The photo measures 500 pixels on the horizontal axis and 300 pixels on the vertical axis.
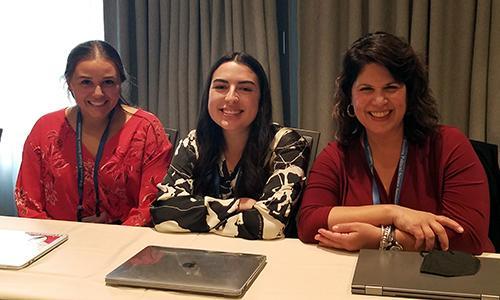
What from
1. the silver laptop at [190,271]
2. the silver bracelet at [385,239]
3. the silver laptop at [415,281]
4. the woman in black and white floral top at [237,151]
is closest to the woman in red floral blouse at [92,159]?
the woman in black and white floral top at [237,151]

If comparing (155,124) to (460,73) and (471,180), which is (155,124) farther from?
(460,73)

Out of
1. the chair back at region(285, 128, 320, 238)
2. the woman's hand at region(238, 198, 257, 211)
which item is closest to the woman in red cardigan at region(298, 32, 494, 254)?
the chair back at region(285, 128, 320, 238)

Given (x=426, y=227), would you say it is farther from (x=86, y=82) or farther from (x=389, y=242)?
(x=86, y=82)

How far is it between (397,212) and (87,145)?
1.28m

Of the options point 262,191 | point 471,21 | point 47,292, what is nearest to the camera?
point 47,292

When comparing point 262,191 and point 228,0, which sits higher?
point 228,0

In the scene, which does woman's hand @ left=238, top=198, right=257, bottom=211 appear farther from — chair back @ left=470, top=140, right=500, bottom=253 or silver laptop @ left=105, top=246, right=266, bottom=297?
chair back @ left=470, top=140, right=500, bottom=253

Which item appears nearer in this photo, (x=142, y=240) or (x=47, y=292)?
(x=47, y=292)

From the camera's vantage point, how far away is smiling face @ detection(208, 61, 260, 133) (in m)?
1.97

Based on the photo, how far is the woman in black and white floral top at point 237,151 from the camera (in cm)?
187

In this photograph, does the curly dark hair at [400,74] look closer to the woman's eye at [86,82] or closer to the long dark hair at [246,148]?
the long dark hair at [246,148]

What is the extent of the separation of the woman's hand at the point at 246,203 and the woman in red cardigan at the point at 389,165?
0.20 metres

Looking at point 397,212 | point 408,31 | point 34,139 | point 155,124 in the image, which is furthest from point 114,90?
point 408,31

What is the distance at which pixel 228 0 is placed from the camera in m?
3.07
